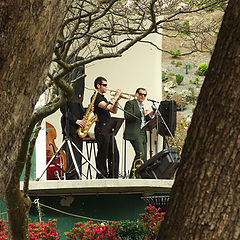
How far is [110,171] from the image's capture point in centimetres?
1127

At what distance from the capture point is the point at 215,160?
2.91 m

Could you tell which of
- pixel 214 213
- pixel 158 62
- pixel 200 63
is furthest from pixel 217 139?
pixel 200 63

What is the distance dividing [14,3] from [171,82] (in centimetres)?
3271

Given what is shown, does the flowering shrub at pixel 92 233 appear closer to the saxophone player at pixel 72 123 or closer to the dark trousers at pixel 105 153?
the saxophone player at pixel 72 123

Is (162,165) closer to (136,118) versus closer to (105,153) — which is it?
(105,153)

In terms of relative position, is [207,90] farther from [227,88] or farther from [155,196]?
[155,196]

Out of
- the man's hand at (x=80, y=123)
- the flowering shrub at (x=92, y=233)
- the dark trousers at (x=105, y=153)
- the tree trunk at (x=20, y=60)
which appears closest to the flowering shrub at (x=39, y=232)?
the flowering shrub at (x=92, y=233)

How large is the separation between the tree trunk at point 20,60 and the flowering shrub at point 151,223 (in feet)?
20.5

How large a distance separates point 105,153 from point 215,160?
8.19m

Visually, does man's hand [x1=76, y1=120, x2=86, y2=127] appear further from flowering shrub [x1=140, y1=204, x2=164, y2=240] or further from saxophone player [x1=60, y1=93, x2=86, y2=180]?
flowering shrub [x1=140, y1=204, x2=164, y2=240]

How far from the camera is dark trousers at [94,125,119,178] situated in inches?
431

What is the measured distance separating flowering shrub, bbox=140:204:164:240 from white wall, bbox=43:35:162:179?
7.06 meters

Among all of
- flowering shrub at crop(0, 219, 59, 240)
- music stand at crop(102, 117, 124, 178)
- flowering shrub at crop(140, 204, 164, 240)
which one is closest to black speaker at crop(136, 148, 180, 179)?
music stand at crop(102, 117, 124, 178)

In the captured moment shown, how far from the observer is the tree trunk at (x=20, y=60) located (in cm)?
262
